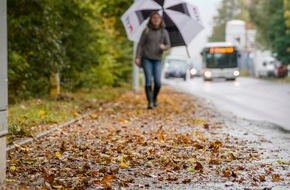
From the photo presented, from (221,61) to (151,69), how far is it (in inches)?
1473

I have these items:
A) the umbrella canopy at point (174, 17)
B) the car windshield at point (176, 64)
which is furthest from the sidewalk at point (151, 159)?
the car windshield at point (176, 64)

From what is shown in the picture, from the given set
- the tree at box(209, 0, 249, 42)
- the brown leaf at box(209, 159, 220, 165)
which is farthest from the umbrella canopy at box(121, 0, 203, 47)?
the tree at box(209, 0, 249, 42)

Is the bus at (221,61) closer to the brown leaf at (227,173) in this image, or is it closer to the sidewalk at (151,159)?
the sidewalk at (151,159)

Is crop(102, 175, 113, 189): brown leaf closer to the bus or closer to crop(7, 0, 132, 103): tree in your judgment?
crop(7, 0, 132, 103): tree

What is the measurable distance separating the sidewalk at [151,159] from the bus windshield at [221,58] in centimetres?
4114

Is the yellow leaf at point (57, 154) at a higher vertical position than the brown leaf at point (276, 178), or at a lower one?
lower

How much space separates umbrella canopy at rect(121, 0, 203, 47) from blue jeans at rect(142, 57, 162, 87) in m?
0.93

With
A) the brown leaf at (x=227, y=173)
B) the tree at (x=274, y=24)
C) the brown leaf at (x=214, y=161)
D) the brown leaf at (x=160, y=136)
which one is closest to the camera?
the brown leaf at (x=227, y=173)

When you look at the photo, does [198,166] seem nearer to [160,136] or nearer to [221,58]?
[160,136]

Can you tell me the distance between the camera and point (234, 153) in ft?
27.0

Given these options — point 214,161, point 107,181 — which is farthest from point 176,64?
point 107,181

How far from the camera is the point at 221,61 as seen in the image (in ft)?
174

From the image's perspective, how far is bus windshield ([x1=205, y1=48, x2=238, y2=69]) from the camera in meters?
53.0

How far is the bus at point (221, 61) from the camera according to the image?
5300 centimetres
